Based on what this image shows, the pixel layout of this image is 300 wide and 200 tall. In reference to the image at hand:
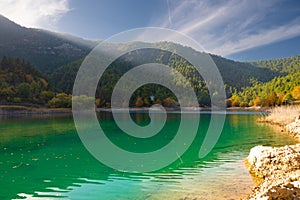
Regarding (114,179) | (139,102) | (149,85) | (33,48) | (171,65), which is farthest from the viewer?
(33,48)

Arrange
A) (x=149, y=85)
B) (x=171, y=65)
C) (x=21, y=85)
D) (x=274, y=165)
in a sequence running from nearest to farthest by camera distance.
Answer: (x=274, y=165) → (x=21, y=85) → (x=149, y=85) → (x=171, y=65)

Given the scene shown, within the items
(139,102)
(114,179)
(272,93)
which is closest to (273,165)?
(114,179)

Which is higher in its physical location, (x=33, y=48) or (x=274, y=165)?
(x=33, y=48)

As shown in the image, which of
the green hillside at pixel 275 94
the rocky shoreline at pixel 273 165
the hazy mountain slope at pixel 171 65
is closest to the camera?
the rocky shoreline at pixel 273 165

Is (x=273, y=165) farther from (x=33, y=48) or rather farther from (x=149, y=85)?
(x=33, y=48)

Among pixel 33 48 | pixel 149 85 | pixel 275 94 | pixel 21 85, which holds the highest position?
pixel 33 48

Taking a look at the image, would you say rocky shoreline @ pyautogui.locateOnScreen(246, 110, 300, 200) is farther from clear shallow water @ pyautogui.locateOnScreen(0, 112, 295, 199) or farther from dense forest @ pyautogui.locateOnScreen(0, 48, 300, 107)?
dense forest @ pyautogui.locateOnScreen(0, 48, 300, 107)

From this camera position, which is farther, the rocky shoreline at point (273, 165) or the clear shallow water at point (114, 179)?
the clear shallow water at point (114, 179)

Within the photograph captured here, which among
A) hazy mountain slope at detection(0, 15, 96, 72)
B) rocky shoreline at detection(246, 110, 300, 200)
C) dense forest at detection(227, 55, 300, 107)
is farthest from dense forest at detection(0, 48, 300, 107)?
rocky shoreline at detection(246, 110, 300, 200)

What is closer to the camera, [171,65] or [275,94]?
[275,94]

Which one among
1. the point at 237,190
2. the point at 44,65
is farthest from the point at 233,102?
the point at 237,190

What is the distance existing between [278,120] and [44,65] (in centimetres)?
14590

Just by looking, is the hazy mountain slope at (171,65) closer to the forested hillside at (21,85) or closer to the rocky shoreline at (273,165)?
the forested hillside at (21,85)

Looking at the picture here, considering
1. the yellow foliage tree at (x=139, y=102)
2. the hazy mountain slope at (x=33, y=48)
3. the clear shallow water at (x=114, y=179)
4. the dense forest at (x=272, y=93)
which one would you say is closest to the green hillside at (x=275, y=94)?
the dense forest at (x=272, y=93)
